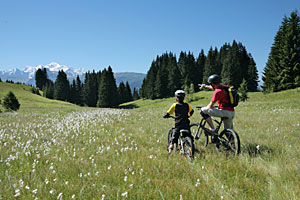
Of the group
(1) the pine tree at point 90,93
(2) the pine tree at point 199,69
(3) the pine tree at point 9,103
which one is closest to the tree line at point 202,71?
(2) the pine tree at point 199,69

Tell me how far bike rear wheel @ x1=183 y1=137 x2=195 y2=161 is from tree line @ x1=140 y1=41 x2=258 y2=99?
222 ft

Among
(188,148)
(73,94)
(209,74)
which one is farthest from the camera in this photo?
(73,94)

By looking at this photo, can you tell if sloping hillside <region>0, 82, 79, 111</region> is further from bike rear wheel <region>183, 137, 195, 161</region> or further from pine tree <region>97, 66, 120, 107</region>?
bike rear wheel <region>183, 137, 195, 161</region>

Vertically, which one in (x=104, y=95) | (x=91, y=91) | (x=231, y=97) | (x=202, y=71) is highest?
(x=202, y=71)

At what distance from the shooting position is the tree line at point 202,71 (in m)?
70.7

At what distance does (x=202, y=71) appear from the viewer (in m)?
89.2

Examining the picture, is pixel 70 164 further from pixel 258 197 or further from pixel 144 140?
pixel 258 197

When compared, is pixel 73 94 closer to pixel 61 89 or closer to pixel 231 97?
pixel 61 89

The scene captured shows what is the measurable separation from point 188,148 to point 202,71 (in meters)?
90.2

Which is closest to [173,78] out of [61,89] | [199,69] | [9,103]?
[199,69]

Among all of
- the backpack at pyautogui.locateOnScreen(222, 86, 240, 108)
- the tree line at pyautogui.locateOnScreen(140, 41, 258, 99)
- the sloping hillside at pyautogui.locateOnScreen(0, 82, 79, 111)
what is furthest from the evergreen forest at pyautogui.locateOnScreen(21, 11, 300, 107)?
the backpack at pyautogui.locateOnScreen(222, 86, 240, 108)

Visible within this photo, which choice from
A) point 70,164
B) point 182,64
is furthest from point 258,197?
point 182,64

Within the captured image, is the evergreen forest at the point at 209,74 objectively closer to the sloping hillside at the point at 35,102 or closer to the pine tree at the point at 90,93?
the pine tree at the point at 90,93

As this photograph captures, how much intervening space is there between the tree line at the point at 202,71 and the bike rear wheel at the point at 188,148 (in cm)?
6753
